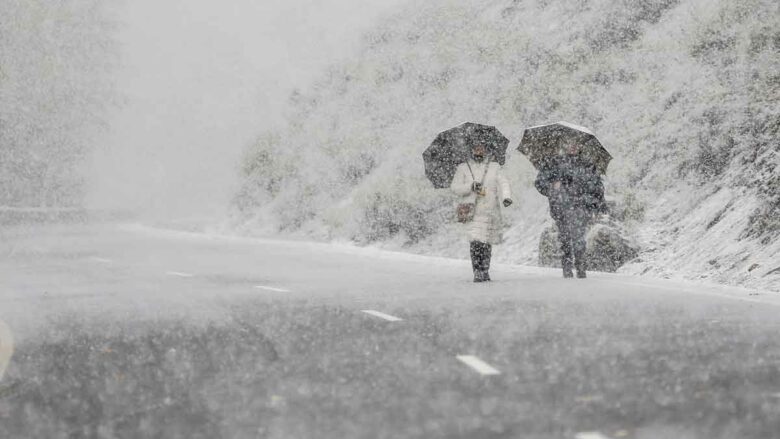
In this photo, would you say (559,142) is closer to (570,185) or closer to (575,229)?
(570,185)

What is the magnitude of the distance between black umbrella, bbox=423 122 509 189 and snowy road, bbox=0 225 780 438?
5.46 ft

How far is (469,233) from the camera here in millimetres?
16594

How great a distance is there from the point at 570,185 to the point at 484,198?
4.15 ft

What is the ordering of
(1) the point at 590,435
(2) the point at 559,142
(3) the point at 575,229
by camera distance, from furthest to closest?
1. (2) the point at 559,142
2. (3) the point at 575,229
3. (1) the point at 590,435

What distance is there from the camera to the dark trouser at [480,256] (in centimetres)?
1681

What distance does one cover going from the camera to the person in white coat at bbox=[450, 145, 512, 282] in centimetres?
1661

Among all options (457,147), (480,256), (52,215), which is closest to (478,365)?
(480,256)

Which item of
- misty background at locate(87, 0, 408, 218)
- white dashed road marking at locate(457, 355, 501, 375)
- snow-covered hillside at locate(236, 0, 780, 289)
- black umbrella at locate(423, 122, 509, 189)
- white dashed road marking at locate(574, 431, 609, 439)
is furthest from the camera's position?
misty background at locate(87, 0, 408, 218)

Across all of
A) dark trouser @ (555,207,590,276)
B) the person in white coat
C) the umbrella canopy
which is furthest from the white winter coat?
the umbrella canopy

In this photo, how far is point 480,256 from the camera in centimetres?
1691

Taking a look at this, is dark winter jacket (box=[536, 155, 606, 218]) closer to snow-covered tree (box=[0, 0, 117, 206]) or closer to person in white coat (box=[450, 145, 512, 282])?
person in white coat (box=[450, 145, 512, 282])

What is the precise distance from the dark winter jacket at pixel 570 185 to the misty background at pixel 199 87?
70367 mm

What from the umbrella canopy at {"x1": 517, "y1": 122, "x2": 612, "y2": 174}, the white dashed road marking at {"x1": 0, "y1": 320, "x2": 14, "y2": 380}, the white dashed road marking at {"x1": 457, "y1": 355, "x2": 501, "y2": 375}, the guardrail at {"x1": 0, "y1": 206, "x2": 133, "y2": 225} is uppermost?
the guardrail at {"x1": 0, "y1": 206, "x2": 133, "y2": 225}

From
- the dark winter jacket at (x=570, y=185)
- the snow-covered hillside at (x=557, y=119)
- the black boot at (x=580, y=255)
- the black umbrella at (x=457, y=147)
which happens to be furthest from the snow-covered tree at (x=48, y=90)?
the black boot at (x=580, y=255)
